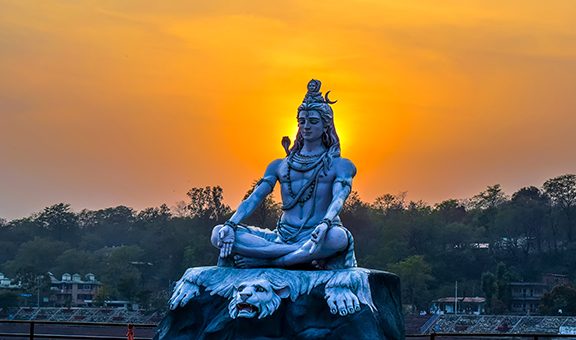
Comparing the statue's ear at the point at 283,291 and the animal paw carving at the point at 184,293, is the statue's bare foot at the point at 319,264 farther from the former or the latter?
the animal paw carving at the point at 184,293

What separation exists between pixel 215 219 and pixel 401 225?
423 inches

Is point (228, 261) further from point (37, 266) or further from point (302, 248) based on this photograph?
point (37, 266)

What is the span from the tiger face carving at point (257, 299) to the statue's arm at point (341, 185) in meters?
1.09

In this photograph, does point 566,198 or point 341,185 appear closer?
point 341,185

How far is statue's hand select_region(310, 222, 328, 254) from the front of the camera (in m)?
16.8

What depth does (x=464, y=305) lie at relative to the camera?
7450 centimetres

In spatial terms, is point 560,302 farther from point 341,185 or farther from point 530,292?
point 341,185

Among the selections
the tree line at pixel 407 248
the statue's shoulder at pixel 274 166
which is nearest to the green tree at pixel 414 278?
the tree line at pixel 407 248

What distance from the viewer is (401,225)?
77.2 metres

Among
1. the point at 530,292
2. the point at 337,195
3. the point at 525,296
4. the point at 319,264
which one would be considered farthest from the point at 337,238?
the point at 530,292

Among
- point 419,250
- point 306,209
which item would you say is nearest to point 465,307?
point 419,250

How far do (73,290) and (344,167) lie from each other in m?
61.3

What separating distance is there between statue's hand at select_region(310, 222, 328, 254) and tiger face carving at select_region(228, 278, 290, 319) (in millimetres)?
553

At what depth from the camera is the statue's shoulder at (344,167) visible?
696 inches
